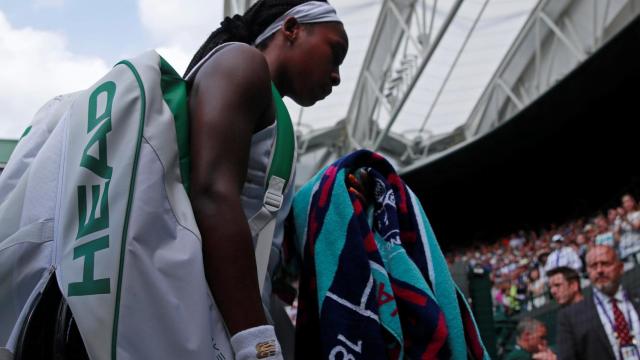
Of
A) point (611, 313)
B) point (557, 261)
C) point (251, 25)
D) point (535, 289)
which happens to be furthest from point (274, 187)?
point (535, 289)

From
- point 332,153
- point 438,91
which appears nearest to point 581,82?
point 438,91

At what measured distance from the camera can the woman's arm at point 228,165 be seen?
1142 mm

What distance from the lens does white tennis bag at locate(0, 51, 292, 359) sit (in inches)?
41.6

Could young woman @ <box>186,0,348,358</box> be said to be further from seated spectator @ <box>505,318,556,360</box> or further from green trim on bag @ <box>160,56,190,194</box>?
seated spectator @ <box>505,318,556,360</box>

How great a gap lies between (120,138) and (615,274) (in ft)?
15.6

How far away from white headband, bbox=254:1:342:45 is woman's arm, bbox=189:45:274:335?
36 centimetres

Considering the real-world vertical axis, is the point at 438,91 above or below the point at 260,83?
above

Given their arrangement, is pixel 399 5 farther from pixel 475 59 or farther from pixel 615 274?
pixel 615 274

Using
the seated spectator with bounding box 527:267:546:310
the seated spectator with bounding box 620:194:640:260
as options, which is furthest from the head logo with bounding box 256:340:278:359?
the seated spectator with bounding box 620:194:640:260

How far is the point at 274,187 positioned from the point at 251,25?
0.60m

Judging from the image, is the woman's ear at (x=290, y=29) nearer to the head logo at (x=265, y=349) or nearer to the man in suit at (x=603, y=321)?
the head logo at (x=265, y=349)

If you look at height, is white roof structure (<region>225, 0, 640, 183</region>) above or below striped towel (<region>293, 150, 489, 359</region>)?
above

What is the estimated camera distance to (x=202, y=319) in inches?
43.1

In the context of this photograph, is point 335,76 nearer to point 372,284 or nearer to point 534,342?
point 372,284
